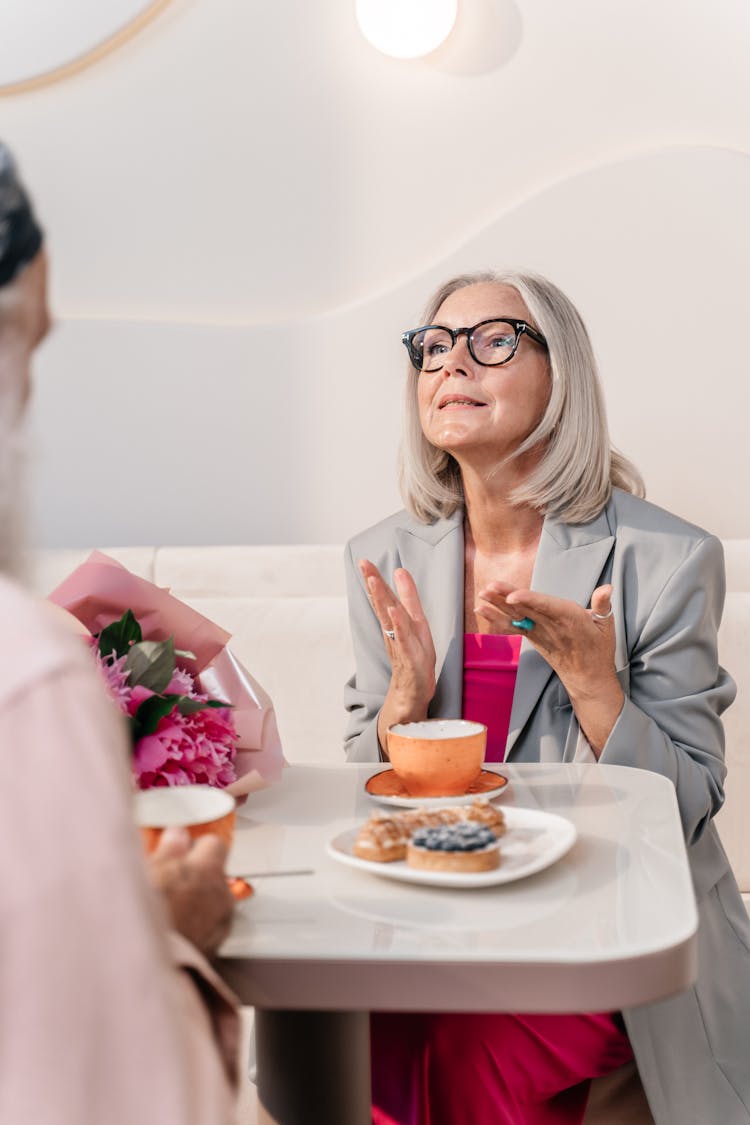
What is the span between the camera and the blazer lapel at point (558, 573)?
4.89 feet

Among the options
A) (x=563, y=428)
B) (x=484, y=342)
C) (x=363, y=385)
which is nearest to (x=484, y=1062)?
(x=563, y=428)

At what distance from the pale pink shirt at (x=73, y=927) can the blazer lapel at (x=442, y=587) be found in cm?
107

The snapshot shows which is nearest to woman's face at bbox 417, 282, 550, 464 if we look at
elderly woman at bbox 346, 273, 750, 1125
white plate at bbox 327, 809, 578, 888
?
elderly woman at bbox 346, 273, 750, 1125

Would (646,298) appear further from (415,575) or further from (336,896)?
(336,896)

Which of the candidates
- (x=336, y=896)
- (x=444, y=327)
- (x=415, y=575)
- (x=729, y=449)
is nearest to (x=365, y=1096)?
(x=336, y=896)

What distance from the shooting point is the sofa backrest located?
192cm

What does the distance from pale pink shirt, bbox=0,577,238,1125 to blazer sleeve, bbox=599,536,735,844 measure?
947 mm

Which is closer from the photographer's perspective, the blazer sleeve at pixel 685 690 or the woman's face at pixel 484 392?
the blazer sleeve at pixel 685 690

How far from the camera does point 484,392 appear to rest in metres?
1.65

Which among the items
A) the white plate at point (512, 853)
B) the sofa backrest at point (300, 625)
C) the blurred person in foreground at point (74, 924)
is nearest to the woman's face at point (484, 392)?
the sofa backrest at point (300, 625)

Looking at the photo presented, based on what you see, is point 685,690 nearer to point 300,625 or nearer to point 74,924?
point 300,625

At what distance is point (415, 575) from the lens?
170cm

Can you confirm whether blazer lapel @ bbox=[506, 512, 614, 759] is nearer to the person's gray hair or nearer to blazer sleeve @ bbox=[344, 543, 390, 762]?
the person's gray hair

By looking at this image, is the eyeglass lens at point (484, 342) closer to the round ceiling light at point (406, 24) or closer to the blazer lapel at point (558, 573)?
the blazer lapel at point (558, 573)
